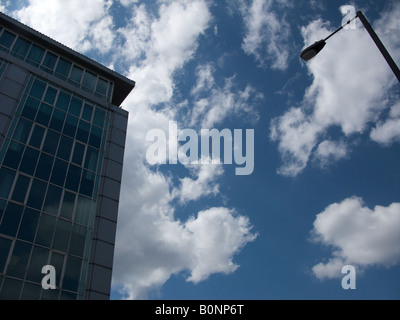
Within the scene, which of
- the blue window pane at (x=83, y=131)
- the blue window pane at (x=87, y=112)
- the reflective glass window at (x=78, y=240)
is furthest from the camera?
the blue window pane at (x=87, y=112)

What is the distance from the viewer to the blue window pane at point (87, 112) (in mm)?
27191

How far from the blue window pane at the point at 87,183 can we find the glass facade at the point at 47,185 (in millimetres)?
68

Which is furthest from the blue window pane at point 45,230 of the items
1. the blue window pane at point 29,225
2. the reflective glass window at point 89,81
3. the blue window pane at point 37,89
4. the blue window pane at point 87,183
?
the reflective glass window at point 89,81

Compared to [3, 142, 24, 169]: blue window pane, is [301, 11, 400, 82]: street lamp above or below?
below

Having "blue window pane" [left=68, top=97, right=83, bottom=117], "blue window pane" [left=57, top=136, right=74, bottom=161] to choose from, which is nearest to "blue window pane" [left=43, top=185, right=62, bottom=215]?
"blue window pane" [left=57, top=136, right=74, bottom=161]

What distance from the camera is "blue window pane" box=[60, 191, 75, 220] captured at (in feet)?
71.5

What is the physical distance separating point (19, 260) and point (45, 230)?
2.21 meters

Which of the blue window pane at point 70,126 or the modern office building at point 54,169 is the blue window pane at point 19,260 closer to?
the modern office building at point 54,169

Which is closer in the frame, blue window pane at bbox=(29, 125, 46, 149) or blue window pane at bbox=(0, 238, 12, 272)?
blue window pane at bbox=(0, 238, 12, 272)

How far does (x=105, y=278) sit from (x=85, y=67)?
18.5m

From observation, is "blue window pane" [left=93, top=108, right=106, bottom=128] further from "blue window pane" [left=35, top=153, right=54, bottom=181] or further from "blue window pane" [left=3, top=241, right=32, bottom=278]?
"blue window pane" [left=3, top=241, right=32, bottom=278]
